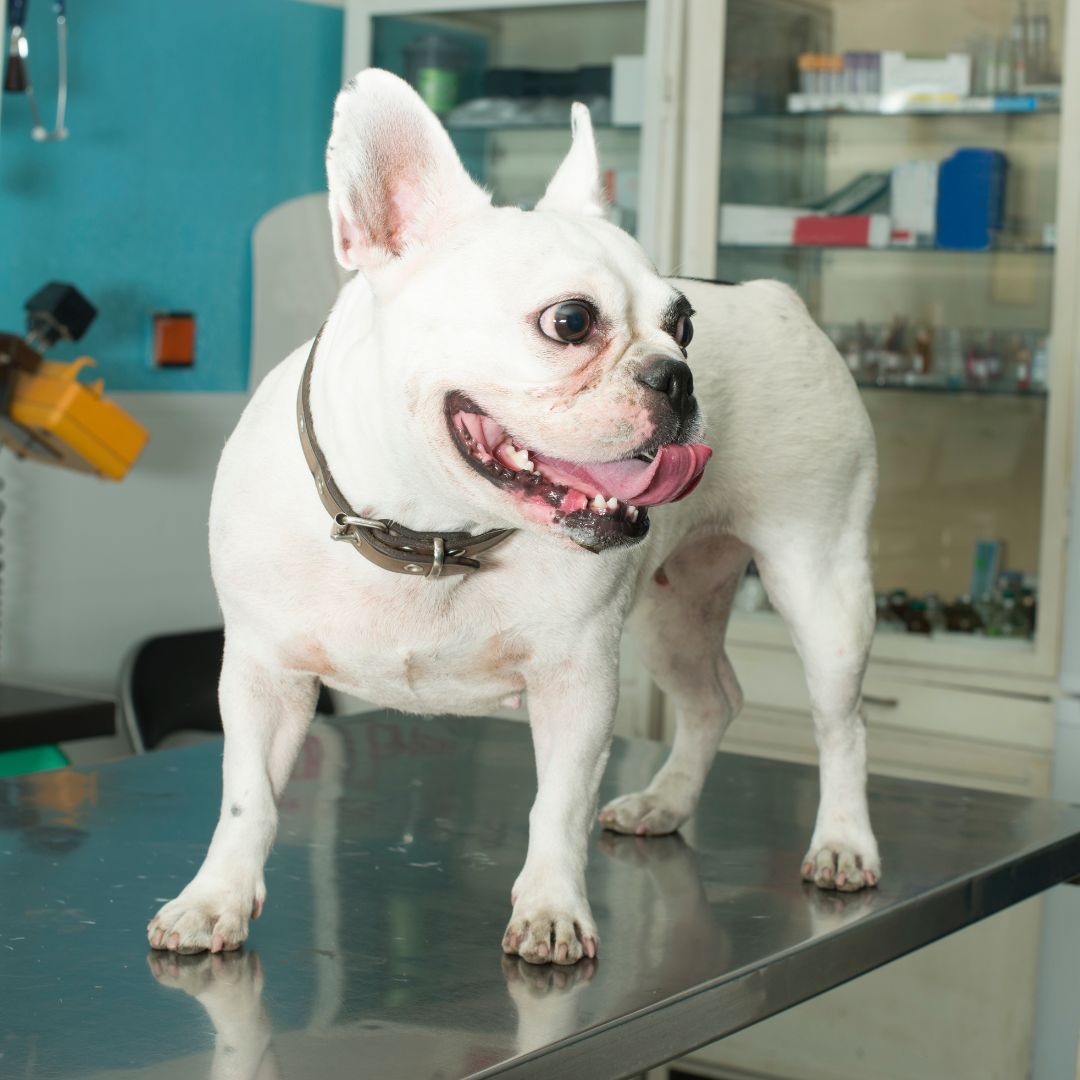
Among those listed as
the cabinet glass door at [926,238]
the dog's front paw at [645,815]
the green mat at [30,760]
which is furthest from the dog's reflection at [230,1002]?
→ the cabinet glass door at [926,238]

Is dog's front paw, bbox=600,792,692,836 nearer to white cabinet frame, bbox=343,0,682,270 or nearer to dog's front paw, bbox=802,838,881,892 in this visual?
dog's front paw, bbox=802,838,881,892

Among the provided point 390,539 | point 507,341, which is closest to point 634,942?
point 390,539

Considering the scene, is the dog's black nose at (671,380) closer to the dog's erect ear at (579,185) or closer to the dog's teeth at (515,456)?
the dog's teeth at (515,456)

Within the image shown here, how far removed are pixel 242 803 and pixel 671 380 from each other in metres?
0.50

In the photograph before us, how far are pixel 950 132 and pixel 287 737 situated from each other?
2443 mm

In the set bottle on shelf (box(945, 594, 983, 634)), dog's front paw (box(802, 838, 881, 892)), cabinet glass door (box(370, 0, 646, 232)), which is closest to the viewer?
dog's front paw (box(802, 838, 881, 892))

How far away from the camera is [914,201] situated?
10.8ft

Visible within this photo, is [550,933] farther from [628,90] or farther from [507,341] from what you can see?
[628,90]

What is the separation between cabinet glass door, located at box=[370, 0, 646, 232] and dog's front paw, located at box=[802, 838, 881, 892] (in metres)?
2.21

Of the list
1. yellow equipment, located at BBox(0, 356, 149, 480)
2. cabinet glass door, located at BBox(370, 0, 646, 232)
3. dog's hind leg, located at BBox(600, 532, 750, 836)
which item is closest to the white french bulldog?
dog's hind leg, located at BBox(600, 532, 750, 836)

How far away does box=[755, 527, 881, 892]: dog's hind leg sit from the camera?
1539 mm

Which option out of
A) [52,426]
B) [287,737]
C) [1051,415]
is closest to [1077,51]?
[1051,415]

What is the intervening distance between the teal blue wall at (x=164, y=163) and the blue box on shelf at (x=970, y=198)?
1407 mm

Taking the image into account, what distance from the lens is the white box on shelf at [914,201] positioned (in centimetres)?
329
